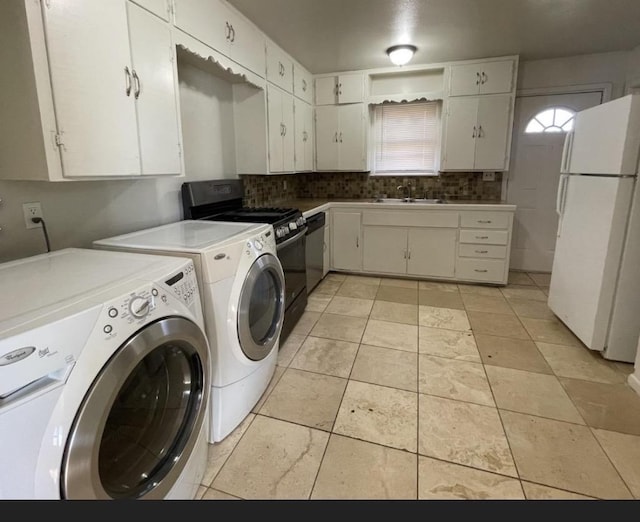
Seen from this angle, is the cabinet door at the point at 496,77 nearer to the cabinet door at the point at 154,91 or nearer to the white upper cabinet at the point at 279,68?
the white upper cabinet at the point at 279,68

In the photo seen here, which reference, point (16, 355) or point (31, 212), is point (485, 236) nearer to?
point (31, 212)

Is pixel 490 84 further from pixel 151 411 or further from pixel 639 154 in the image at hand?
pixel 151 411

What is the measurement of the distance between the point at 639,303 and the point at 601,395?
655 mm

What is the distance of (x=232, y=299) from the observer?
1572 millimetres

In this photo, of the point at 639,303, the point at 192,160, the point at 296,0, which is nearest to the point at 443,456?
the point at 639,303

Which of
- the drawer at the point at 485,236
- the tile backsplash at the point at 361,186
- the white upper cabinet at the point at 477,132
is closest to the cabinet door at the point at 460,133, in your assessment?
the white upper cabinet at the point at 477,132

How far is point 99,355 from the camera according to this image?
874 millimetres

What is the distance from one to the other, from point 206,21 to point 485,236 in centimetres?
305

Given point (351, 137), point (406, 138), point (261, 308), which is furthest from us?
point (406, 138)

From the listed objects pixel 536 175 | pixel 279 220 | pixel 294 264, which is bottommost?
pixel 294 264

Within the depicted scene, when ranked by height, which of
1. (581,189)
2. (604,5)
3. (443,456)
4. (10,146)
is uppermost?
(604,5)

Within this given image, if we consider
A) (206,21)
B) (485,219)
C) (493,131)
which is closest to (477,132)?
(493,131)

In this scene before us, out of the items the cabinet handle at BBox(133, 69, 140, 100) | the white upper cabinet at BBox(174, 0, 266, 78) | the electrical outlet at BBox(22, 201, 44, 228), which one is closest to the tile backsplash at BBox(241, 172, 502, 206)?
the white upper cabinet at BBox(174, 0, 266, 78)

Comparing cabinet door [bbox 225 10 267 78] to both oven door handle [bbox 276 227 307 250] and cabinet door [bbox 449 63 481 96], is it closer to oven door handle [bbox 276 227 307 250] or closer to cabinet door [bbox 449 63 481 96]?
oven door handle [bbox 276 227 307 250]
